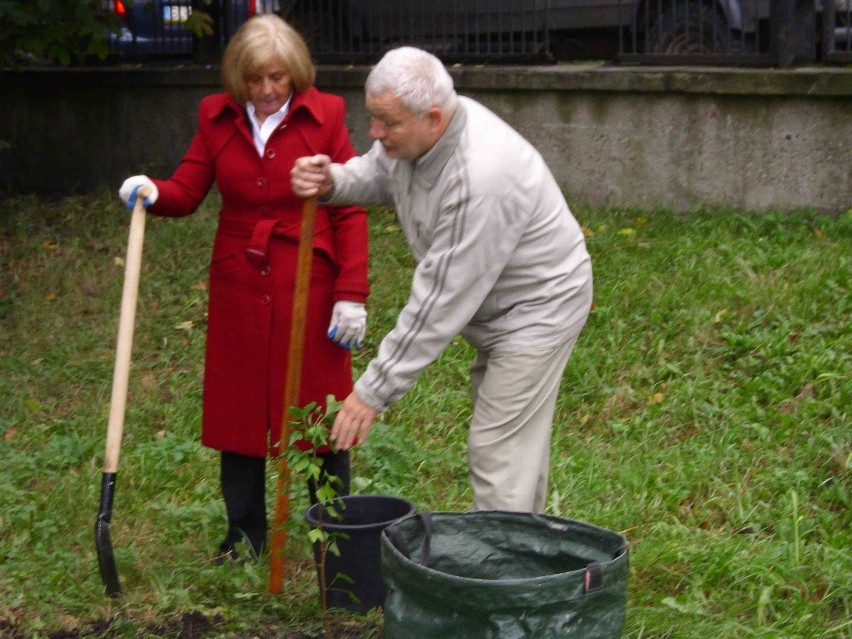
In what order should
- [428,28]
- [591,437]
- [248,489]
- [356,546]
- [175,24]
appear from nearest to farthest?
[356,546]
[248,489]
[591,437]
[428,28]
[175,24]

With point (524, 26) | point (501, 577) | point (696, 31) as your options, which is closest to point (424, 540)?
point (501, 577)

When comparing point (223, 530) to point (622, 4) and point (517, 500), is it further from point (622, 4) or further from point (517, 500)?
point (622, 4)

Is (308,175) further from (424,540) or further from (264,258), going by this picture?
(424,540)

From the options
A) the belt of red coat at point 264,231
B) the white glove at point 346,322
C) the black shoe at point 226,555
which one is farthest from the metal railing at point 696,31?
the black shoe at point 226,555

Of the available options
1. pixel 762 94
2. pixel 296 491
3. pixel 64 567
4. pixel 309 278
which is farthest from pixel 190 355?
Answer: pixel 762 94

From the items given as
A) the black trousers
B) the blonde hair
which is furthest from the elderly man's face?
the black trousers

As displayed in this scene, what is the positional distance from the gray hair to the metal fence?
15.6 feet

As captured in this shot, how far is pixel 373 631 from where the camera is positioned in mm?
3736

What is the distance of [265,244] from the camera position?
395 centimetres

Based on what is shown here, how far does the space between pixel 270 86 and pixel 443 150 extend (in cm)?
80

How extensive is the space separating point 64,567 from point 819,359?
336 centimetres

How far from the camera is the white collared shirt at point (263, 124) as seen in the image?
397 centimetres

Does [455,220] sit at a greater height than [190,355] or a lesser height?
greater

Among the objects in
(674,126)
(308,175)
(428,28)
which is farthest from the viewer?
A: (428,28)
